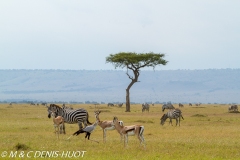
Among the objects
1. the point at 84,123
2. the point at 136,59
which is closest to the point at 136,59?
the point at 136,59

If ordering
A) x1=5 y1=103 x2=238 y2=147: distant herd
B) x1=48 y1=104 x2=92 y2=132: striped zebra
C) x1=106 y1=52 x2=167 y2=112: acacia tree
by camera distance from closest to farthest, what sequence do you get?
x1=5 y1=103 x2=238 y2=147: distant herd
x1=48 y1=104 x2=92 y2=132: striped zebra
x1=106 y1=52 x2=167 y2=112: acacia tree

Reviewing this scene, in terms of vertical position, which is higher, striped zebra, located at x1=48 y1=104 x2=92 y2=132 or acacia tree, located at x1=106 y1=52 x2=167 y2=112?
→ acacia tree, located at x1=106 y1=52 x2=167 y2=112

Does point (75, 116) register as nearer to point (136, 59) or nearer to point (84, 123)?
point (84, 123)

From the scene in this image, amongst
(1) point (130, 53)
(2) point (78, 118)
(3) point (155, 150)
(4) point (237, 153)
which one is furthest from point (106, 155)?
(1) point (130, 53)

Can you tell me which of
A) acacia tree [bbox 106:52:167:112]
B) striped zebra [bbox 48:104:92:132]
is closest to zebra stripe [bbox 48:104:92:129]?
striped zebra [bbox 48:104:92:132]

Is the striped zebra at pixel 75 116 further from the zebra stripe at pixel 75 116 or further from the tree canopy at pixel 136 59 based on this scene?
the tree canopy at pixel 136 59

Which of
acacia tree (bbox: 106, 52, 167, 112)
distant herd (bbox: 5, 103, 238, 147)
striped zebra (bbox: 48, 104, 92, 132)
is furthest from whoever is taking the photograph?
acacia tree (bbox: 106, 52, 167, 112)

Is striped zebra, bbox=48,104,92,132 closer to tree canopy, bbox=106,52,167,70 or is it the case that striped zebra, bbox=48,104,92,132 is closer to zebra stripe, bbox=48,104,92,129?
zebra stripe, bbox=48,104,92,129

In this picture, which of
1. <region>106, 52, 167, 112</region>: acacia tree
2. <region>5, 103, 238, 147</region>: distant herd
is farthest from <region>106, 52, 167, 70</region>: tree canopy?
<region>5, 103, 238, 147</region>: distant herd

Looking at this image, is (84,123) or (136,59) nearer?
(84,123)

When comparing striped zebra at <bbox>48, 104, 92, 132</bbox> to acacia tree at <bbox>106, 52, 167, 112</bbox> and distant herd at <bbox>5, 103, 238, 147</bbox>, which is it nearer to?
distant herd at <bbox>5, 103, 238, 147</bbox>

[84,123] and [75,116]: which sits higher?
[75,116]

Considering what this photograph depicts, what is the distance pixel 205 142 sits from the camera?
2048 centimetres

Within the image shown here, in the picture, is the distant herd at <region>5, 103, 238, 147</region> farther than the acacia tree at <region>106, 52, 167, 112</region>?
No
